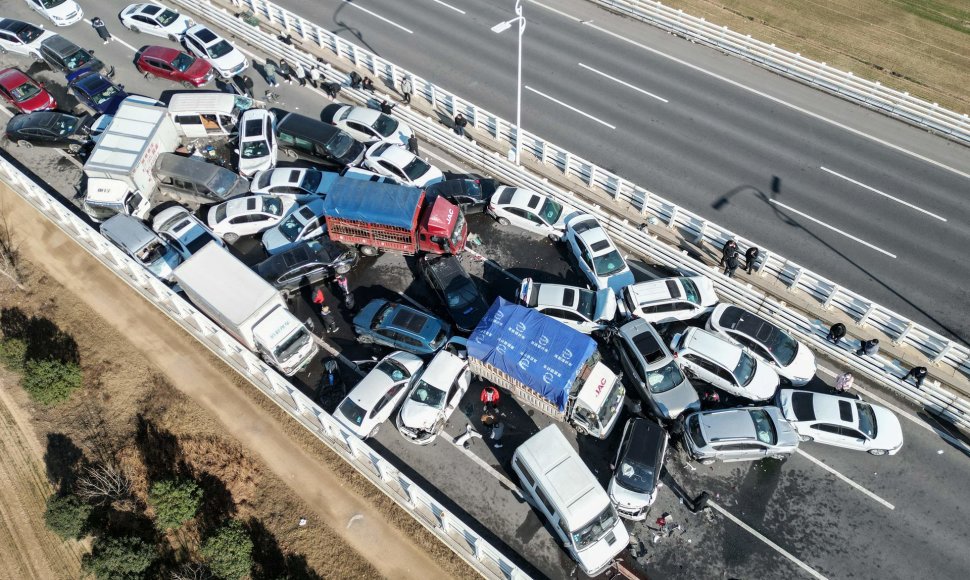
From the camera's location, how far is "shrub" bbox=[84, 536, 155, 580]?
20719 millimetres

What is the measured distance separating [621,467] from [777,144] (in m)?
21.3

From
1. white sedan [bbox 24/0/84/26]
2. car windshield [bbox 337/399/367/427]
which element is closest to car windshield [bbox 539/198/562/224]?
Answer: car windshield [bbox 337/399/367/427]

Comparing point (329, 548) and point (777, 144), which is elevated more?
point (777, 144)

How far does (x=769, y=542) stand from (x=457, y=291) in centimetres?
1458

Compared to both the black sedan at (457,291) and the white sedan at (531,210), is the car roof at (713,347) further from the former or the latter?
the black sedan at (457,291)

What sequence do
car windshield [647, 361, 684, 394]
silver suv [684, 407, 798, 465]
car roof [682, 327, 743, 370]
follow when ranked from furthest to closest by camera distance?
car roof [682, 327, 743, 370]
car windshield [647, 361, 684, 394]
silver suv [684, 407, 798, 465]

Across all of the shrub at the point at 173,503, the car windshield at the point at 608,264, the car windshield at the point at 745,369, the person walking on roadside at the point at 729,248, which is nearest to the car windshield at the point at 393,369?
the shrub at the point at 173,503

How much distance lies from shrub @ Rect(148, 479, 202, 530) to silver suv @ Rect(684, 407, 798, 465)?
17.9 m

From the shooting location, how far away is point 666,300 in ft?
82.4

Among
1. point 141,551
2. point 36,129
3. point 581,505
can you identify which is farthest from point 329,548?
point 36,129

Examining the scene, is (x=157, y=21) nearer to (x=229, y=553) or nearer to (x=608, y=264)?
(x=608, y=264)

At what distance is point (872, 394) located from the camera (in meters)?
24.3

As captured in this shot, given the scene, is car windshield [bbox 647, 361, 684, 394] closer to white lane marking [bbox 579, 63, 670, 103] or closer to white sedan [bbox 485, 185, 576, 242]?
white sedan [bbox 485, 185, 576, 242]

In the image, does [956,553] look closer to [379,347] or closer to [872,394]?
[872,394]
